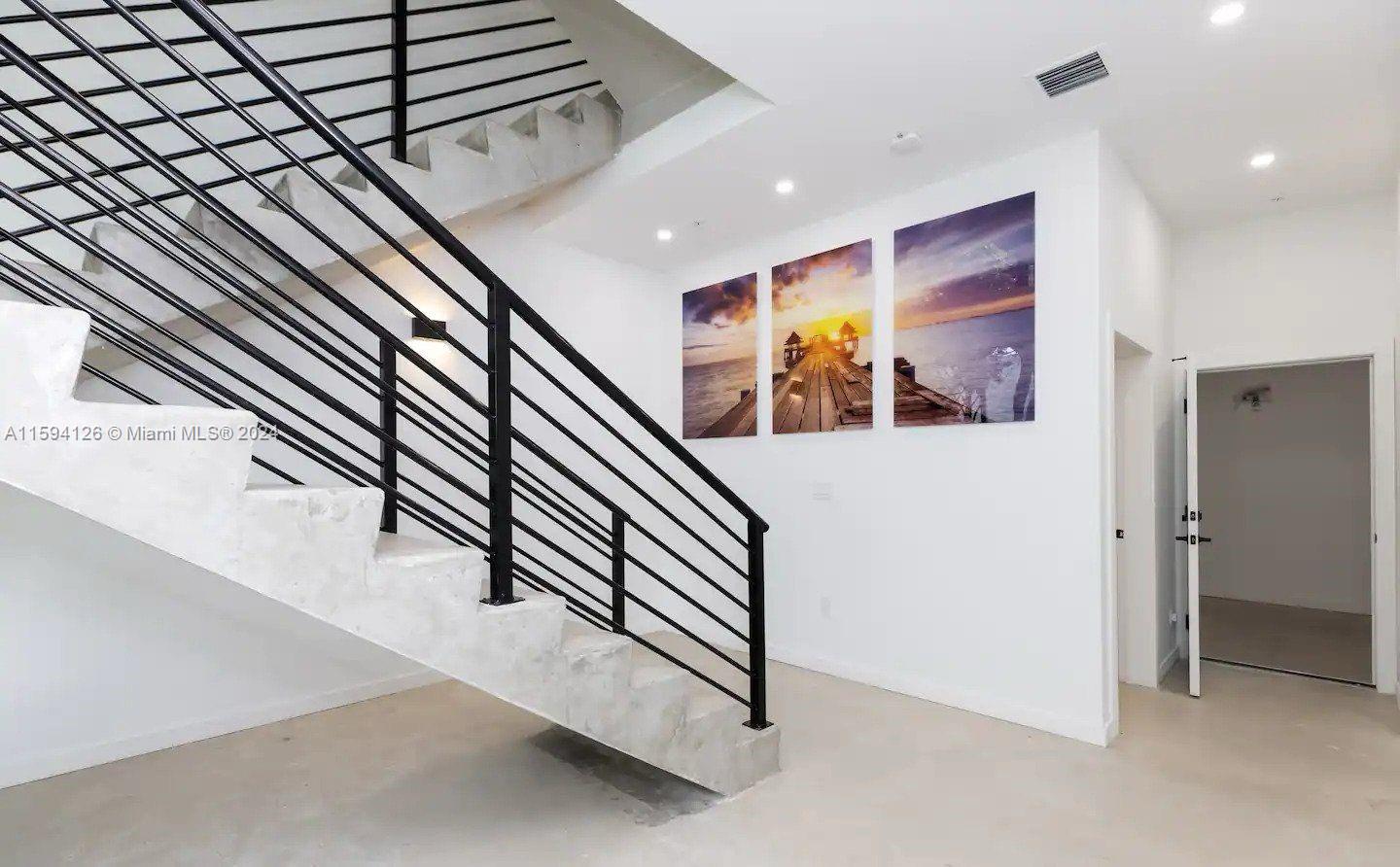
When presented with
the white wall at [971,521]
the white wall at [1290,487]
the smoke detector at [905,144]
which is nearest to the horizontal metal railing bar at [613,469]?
the white wall at [971,521]

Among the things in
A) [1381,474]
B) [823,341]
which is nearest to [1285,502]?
[1381,474]

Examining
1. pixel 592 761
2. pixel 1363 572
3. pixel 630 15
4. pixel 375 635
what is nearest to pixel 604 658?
pixel 375 635

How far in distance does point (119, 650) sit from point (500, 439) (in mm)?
2632

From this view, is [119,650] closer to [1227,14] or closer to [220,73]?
[220,73]

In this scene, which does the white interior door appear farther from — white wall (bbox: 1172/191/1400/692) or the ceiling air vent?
the ceiling air vent

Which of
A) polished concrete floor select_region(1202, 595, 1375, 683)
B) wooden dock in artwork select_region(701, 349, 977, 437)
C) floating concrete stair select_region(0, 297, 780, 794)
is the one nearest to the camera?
floating concrete stair select_region(0, 297, 780, 794)

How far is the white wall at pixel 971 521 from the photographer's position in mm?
3578

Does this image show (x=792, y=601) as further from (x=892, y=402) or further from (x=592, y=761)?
(x=592, y=761)

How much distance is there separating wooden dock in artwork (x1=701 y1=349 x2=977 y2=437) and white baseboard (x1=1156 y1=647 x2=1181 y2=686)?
2.18 m

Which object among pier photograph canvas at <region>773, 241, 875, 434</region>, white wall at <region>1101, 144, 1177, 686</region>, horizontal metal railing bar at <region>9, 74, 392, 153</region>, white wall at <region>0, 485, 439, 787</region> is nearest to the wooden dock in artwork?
pier photograph canvas at <region>773, 241, 875, 434</region>

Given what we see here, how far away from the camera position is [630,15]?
434 centimetres

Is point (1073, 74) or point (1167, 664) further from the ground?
point (1073, 74)

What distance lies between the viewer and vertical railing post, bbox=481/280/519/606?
2.20 meters

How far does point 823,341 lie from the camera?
4.75 metres
